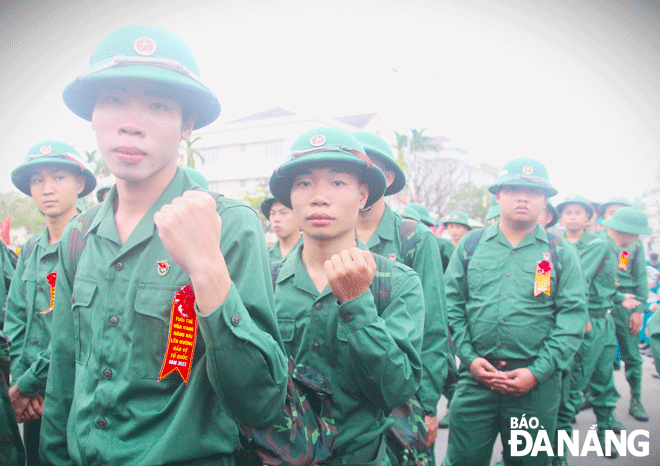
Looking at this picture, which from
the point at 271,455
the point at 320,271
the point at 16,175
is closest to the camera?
the point at 271,455

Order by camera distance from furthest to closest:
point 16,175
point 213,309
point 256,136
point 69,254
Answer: point 256,136
point 16,175
point 69,254
point 213,309

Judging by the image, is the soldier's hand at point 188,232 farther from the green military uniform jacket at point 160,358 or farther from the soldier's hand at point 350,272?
the soldier's hand at point 350,272

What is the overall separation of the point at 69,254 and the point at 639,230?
7748mm

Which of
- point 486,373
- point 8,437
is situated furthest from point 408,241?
point 8,437

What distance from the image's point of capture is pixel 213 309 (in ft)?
4.66

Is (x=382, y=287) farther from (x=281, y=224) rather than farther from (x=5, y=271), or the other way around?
(x=5, y=271)

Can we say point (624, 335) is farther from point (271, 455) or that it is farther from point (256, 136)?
point (256, 136)

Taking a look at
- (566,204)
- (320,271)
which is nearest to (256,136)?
(566,204)

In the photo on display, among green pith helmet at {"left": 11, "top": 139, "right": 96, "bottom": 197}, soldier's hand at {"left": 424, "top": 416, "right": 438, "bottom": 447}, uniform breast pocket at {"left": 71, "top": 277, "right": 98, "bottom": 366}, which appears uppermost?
green pith helmet at {"left": 11, "top": 139, "right": 96, "bottom": 197}

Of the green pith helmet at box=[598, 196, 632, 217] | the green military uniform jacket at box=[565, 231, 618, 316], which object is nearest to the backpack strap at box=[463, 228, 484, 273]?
the green military uniform jacket at box=[565, 231, 618, 316]

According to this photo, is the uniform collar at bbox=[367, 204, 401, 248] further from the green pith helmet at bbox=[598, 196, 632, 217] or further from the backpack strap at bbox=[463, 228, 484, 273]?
the green pith helmet at bbox=[598, 196, 632, 217]

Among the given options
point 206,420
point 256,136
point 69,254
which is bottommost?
point 206,420

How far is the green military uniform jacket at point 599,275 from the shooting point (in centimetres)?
641

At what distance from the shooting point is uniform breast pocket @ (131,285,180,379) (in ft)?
5.27
